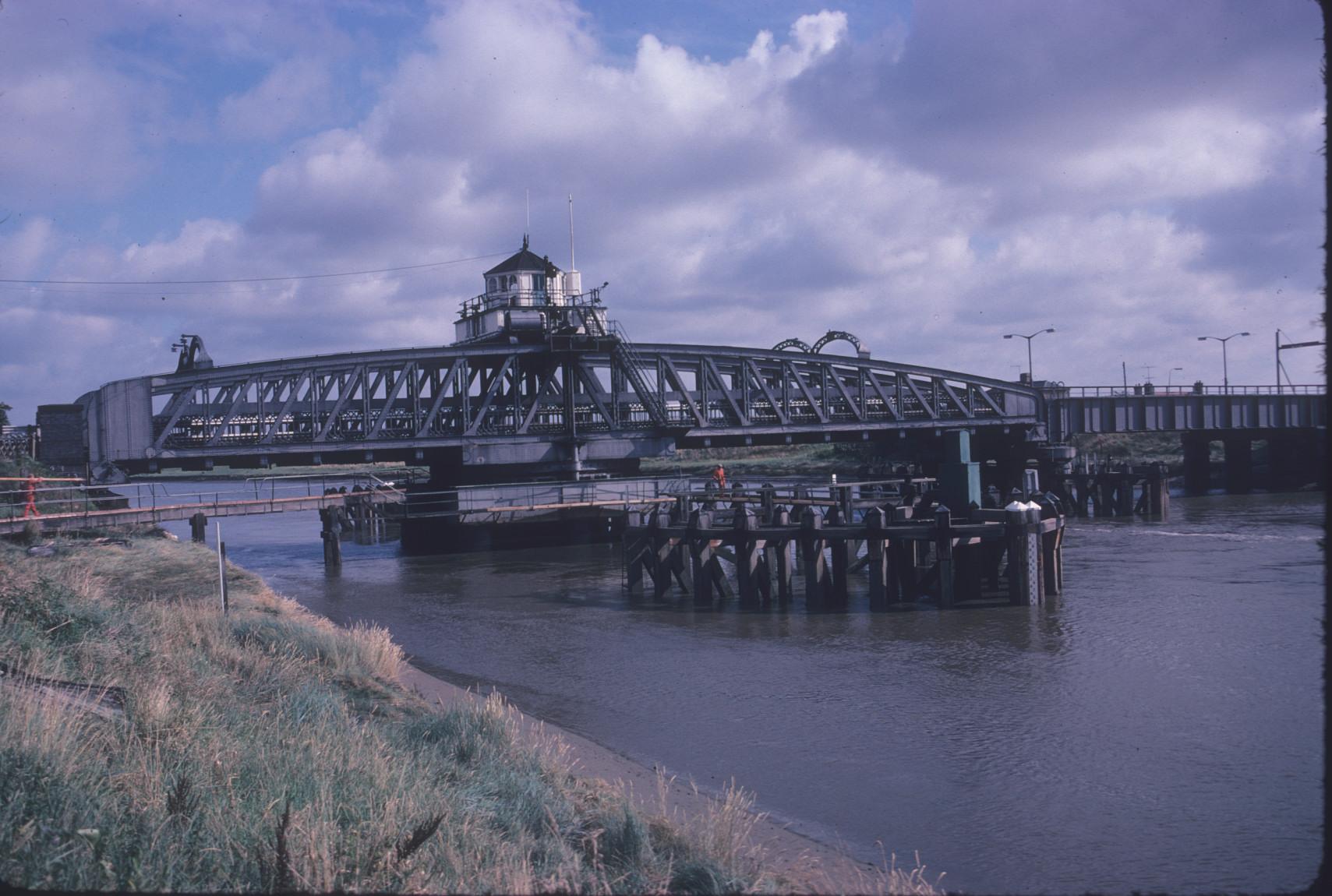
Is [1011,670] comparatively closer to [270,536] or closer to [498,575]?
[498,575]

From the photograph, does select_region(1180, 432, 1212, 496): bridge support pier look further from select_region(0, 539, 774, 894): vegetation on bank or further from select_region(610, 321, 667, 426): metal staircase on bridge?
select_region(0, 539, 774, 894): vegetation on bank

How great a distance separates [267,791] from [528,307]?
45774mm

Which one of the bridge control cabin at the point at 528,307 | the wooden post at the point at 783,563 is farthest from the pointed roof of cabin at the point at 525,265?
the wooden post at the point at 783,563

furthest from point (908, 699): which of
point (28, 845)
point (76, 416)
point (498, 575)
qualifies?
point (76, 416)

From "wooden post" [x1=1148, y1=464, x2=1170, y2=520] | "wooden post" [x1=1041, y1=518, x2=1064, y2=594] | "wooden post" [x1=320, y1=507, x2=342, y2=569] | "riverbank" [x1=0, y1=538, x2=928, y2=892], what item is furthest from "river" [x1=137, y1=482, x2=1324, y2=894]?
"wooden post" [x1=1148, y1=464, x2=1170, y2=520]

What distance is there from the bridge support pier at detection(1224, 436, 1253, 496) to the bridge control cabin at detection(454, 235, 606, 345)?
44.7 meters

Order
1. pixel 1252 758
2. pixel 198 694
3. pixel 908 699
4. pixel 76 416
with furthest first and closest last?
1. pixel 76 416
2. pixel 908 699
3. pixel 1252 758
4. pixel 198 694

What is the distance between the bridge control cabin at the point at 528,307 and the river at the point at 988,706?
20.1m

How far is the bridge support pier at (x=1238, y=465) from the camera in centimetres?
6788

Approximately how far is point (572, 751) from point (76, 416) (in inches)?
1517

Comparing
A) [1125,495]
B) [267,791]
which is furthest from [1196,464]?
[267,791]

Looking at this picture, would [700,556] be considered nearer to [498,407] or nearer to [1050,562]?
[1050,562]

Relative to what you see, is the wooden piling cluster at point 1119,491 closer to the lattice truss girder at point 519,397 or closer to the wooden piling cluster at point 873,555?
the lattice truss girder at point 519,397

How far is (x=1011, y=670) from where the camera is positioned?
18.9 metres
